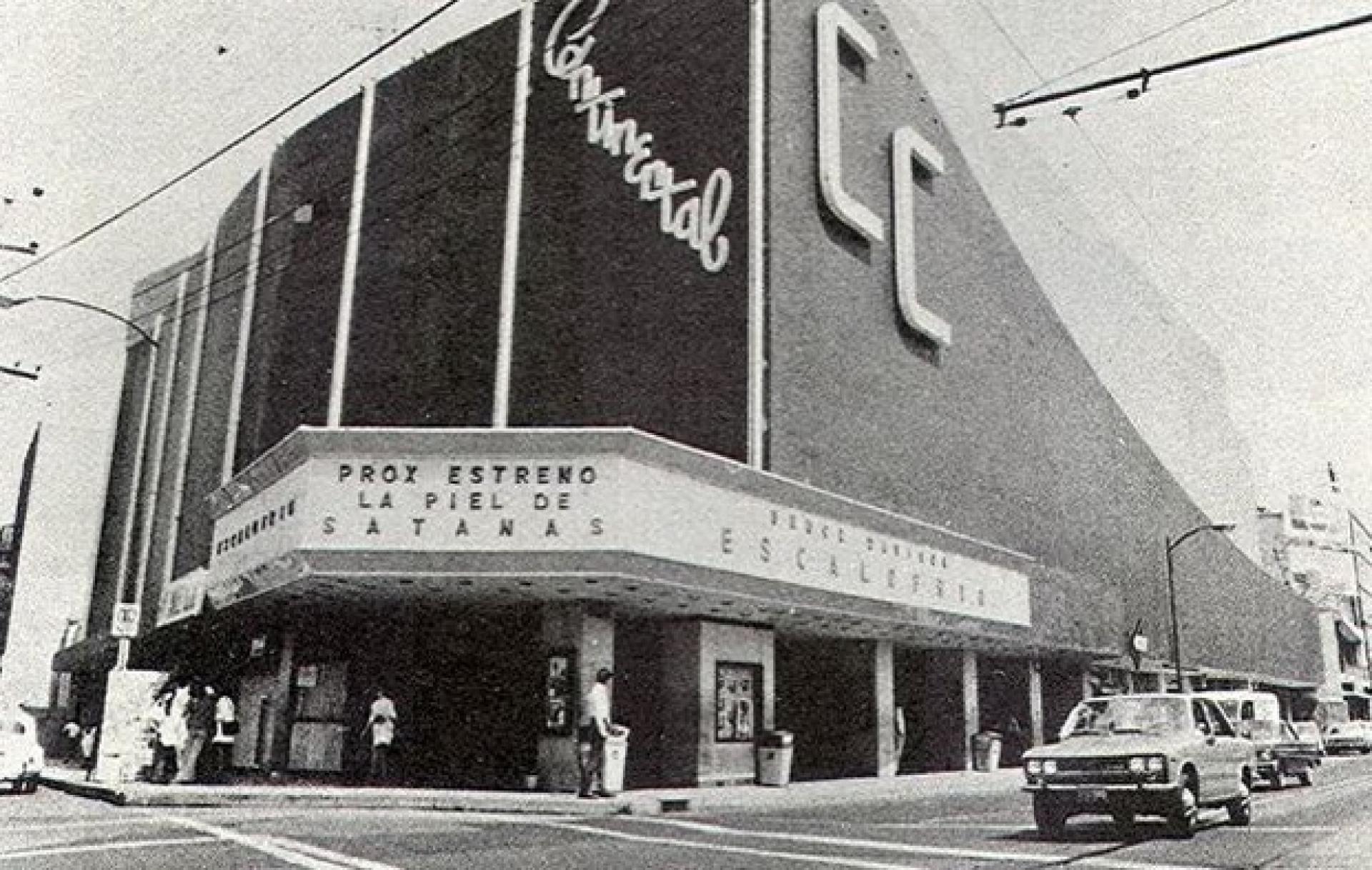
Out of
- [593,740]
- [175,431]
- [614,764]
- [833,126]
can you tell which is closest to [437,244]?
[833,126]

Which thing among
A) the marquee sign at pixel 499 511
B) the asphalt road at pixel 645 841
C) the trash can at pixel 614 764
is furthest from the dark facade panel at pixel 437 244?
the asphalt road at pixel 645 841

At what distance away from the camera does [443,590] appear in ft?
69.1

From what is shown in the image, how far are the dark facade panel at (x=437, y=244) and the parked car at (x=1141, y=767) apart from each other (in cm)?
1977

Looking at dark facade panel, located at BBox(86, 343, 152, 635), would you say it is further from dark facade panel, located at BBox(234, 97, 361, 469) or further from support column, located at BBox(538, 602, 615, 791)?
support column, located at BBox(538, 602, 615, 791)

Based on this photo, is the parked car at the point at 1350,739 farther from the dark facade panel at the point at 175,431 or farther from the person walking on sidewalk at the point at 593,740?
the dark facade panel at the point at 175,431

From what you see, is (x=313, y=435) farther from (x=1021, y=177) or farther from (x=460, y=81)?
(x=1021, y=177)

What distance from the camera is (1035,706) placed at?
124 feet

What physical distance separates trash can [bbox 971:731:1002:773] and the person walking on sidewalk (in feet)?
51.9

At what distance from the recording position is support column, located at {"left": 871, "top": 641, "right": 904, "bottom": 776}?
1125 inches

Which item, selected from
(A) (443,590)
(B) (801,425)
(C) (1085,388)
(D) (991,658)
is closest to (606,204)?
(B) (801,425)

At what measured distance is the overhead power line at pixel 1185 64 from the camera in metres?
8.23

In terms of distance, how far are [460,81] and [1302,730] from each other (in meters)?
29.2

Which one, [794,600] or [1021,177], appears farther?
[1021,177]

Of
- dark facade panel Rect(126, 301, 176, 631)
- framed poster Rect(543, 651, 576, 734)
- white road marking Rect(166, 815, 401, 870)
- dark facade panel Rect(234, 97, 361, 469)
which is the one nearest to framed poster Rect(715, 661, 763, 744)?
framed poster Rect(543, 651, 576, 734)
